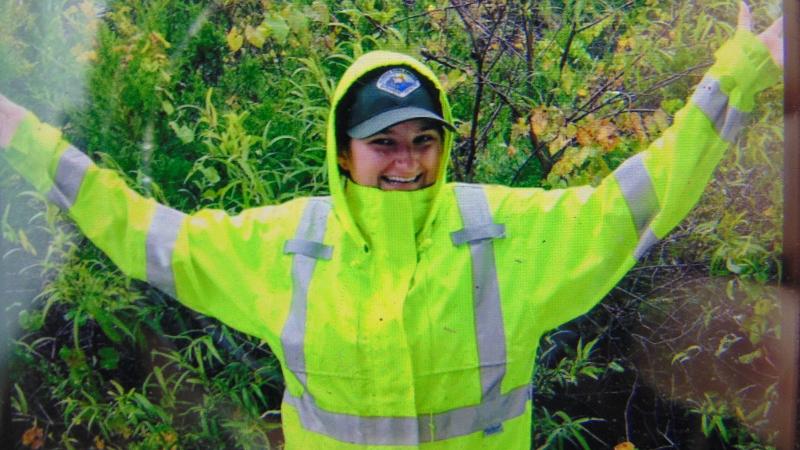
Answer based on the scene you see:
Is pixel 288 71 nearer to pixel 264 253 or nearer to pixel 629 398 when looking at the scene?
pixel 264 253

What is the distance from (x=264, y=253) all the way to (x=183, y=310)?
38 cm

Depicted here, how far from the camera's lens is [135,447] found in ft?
7.31

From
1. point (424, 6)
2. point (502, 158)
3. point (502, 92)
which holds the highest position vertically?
point (424, 6)

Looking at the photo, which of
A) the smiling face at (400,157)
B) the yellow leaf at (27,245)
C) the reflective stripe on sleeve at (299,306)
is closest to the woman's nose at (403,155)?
the smiling face at (400,157)

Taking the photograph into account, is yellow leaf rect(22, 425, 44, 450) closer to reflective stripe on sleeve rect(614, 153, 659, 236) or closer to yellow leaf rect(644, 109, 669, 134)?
reflective stripe on sleeve rect(614, 153, 659, 236)

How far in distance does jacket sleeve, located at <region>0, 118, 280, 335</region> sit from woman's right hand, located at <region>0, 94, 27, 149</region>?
15mm

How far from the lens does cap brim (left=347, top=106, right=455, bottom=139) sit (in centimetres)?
181

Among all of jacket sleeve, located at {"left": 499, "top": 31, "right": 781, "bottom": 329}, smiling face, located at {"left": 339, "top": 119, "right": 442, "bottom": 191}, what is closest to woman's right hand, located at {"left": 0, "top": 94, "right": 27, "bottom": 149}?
smiling face, located at {"left": 339, "top": 119, "right": 442, "bottom": 191}

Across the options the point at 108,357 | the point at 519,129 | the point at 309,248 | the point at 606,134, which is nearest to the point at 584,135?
the point at 606,134

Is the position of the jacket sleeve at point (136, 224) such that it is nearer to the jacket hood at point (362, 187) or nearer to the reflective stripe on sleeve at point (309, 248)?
the reflective stripe on sleeve at point (309, 248)

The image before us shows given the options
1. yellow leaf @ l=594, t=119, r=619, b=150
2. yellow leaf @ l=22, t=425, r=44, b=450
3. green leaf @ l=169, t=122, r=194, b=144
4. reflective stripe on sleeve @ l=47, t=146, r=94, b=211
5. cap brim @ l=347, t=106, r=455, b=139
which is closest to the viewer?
cap brim @ l=347, t=106, r=455, b=139

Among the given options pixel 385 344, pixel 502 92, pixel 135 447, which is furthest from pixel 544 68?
pixel 135 447

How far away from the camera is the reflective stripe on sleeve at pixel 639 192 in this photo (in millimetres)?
1772

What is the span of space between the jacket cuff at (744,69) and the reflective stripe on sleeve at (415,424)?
30.3 inches
